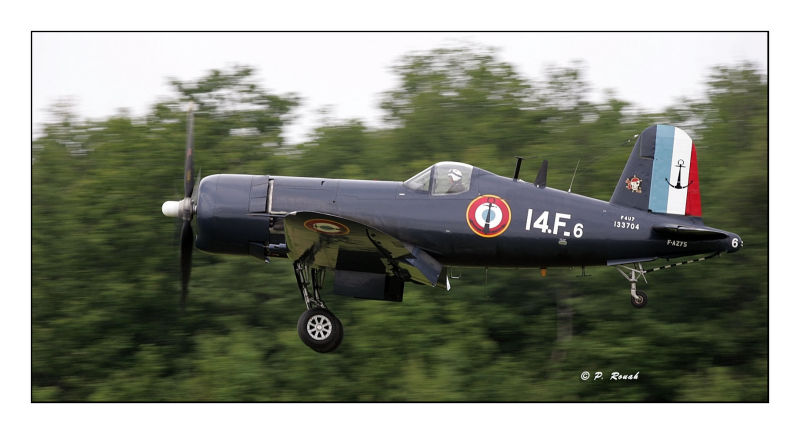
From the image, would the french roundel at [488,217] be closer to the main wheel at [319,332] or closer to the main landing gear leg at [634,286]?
the main landing gear leg at [634,286]

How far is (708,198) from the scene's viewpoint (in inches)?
677

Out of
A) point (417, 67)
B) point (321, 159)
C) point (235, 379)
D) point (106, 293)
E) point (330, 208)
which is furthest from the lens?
point (417, 67)

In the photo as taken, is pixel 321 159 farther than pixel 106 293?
Yes

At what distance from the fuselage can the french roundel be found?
0.04 feet

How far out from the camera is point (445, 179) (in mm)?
11445

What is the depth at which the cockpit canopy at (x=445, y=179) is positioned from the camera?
37.5 ft

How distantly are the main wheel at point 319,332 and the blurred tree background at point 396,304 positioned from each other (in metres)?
4.35

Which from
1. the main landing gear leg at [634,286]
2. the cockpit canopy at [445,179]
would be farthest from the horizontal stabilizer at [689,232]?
the cockpit canopy at [445,179]

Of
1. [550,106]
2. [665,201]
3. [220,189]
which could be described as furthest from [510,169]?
[220,189]

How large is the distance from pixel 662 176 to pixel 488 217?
7.50ft

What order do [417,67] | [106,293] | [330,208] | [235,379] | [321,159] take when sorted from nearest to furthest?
[330,208] → [235,379] → [106,293] → [321,159] → [417,67]

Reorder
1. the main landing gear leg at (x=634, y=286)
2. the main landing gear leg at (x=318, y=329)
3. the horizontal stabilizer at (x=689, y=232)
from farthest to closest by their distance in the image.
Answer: the main landing gear leg at (x=634, y=286) → the main landing gear leg at (x=318, y=329) → the horizontal stabilizer at (x=689, y=232)

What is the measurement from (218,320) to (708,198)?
9172 mm

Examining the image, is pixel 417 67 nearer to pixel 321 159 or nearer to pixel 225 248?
pixel 321 159
